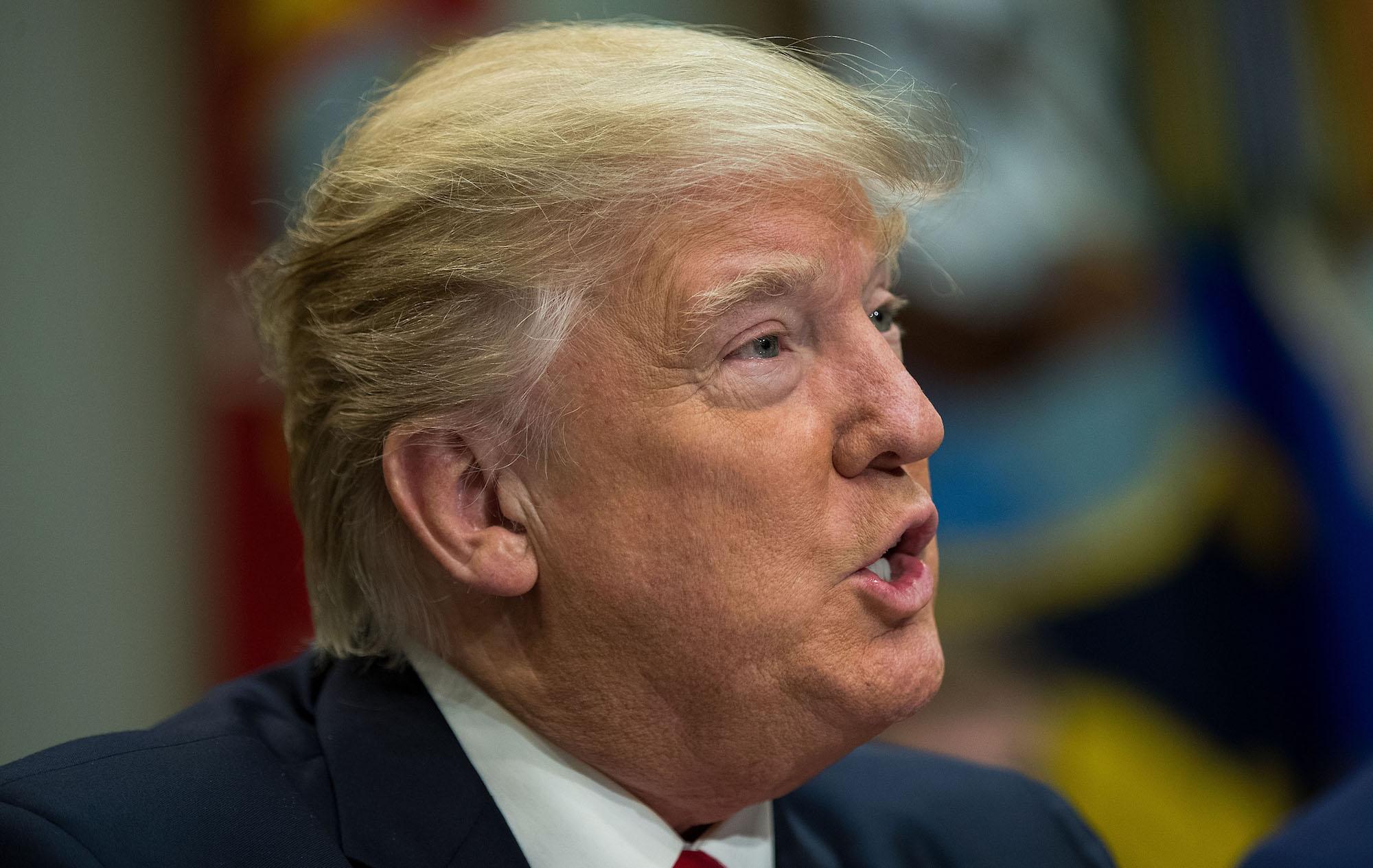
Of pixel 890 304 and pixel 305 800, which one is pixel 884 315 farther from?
pixel 305 800

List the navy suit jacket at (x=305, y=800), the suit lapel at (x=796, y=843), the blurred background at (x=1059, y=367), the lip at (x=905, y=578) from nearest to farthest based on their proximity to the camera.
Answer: the navy suit jacket at (x=305, y=800) < the lip at (x=905, y=578) < the suit lapel at (x=796, y=843) < the blurred background at (x=1059, y=367)

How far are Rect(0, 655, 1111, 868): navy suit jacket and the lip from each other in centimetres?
46

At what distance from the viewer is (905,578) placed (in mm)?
1467

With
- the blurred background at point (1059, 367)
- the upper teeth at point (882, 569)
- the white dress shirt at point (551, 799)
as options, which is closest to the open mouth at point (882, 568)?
the upper teeth at point (882, 569)

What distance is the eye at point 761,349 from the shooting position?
1.44 m

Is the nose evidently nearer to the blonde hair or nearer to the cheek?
the cheek

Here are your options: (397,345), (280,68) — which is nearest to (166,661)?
(280,68)

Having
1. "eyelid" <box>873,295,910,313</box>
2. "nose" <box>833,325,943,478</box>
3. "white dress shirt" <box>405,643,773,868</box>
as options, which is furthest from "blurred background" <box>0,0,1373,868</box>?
"nose" <box>833,325,943,478</box>

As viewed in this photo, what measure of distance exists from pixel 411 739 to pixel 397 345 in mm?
445

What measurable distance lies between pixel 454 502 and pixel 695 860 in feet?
1.61

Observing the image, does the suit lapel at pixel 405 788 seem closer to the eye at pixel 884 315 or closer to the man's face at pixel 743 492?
the man's face at pixel 743 492

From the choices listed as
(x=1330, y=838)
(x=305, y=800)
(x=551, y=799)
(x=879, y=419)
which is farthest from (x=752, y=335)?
(x=1330, y=838)

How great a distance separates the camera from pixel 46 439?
286 cm

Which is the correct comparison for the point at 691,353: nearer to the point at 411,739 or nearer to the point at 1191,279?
the point at 411,739
